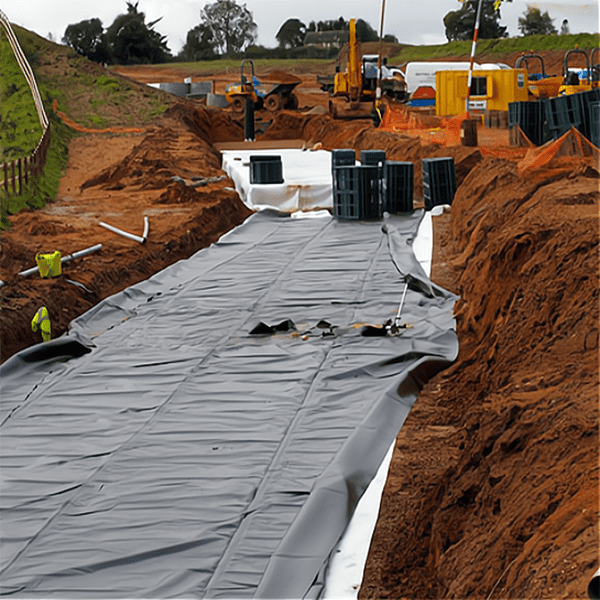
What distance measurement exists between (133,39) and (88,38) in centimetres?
357

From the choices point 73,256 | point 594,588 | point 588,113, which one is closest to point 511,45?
point 588,113

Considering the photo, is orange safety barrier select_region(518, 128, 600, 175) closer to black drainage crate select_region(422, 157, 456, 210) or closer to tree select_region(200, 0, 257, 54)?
black drainage crate select_region(422, 157, 456, 210)

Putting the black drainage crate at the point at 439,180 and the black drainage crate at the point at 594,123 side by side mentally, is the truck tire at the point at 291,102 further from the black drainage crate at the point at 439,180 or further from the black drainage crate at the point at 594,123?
the black drainage crate at the point at 594,123

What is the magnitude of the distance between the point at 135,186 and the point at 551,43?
39.9m

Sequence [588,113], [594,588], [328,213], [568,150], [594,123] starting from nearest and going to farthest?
[594,588] < [568,150] < [594,123] < [588,113] < [328,213]

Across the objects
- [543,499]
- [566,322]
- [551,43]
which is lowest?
[543,499]

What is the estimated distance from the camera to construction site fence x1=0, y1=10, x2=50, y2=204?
13.3 m

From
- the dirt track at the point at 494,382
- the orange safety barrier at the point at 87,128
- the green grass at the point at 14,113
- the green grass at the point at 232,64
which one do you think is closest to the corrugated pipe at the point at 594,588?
the dirt track at the point at 494,382

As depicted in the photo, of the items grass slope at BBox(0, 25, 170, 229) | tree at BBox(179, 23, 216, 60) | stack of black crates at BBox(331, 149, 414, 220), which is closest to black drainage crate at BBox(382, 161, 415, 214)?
stack of black crates at BBox(331, 149, 414, 220)

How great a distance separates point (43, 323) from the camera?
696 centimetres

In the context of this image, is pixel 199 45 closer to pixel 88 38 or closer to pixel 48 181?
pixel 88 38

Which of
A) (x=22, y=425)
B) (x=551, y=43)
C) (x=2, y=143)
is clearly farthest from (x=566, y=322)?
(x=551, y=43)

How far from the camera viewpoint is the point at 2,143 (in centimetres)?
1991

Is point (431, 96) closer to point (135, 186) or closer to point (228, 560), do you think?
point (135, 186)
